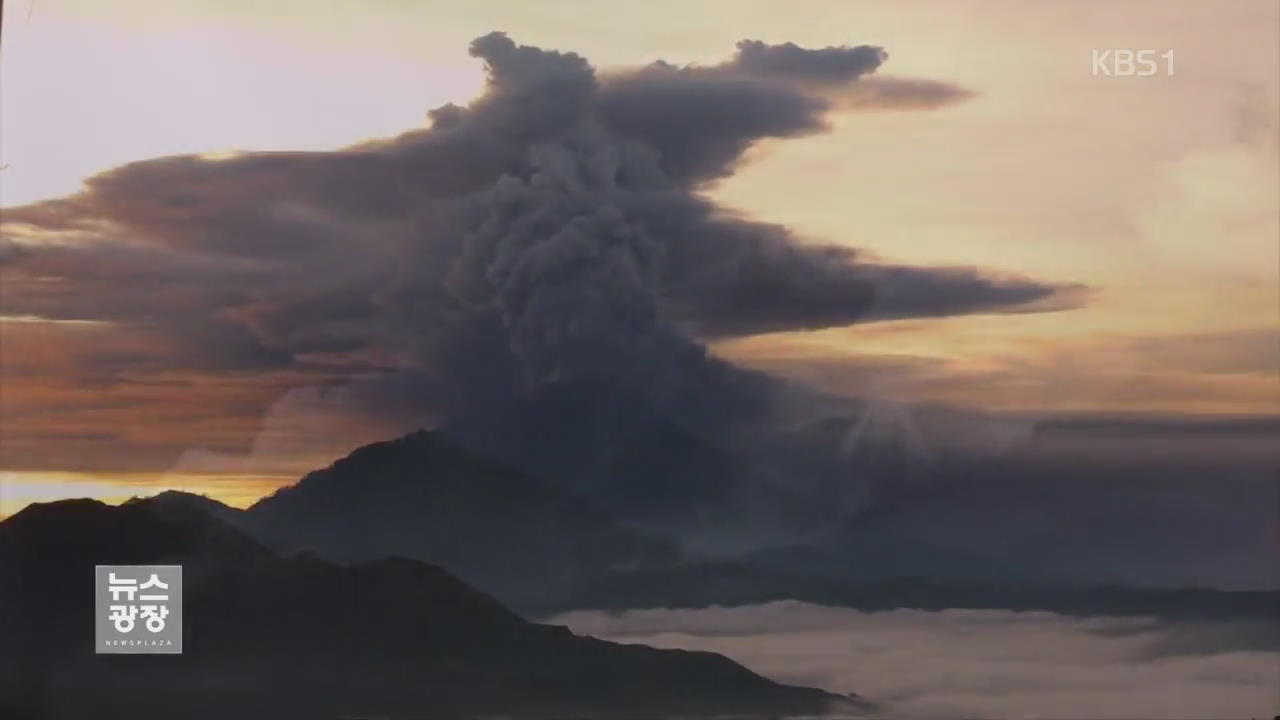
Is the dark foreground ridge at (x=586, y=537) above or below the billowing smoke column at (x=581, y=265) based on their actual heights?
below

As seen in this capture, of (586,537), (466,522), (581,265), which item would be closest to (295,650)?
(466,522)

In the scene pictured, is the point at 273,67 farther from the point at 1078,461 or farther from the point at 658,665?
the point at 1078,461

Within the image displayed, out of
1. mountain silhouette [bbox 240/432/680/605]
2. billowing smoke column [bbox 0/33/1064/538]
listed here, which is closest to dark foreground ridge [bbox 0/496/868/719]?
mountain silhouette [bbox 240/432/680/605]

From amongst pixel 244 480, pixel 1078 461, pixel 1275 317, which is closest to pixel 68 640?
pixel 244 480

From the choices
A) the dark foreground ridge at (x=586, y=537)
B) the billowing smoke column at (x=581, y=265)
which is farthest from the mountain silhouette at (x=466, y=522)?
the billowing smoke column at (x=581, y=265)

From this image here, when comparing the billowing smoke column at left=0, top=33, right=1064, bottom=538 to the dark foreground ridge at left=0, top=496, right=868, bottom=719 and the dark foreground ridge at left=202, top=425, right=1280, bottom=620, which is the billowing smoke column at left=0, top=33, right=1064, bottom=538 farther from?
the dark foreground ridge at left=0, top=496, right=868, bottom=719

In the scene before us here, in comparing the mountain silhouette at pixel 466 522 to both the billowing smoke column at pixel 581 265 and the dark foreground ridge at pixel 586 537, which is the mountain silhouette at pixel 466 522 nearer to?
the dark foreground ridge at pixel 586 537

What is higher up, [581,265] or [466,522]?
[581,265]

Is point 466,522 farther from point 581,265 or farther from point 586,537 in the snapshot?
point 581,265
